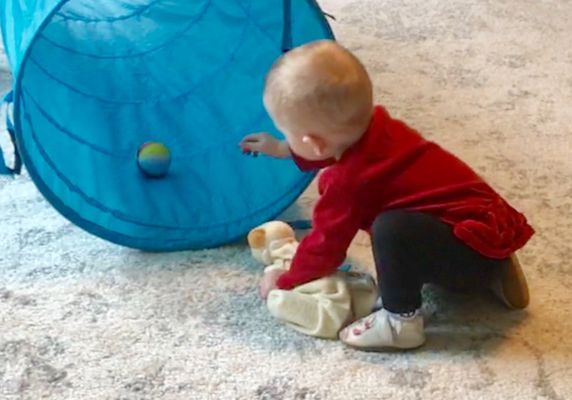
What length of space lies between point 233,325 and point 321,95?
342 mm

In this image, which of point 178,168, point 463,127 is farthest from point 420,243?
point 463,127

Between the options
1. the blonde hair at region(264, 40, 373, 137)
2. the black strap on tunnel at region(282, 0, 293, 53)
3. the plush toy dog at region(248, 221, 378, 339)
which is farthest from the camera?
the black strap on tunnel at region(282, 0, 293, 53)

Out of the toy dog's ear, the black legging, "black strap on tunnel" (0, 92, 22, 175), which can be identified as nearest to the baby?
the black legging

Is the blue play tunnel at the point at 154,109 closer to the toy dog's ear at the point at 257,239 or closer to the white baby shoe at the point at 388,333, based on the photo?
the toy dog's ear at the point at 257,239

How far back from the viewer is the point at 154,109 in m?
1.76

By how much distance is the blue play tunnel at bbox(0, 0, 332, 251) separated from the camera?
1464 millimetres

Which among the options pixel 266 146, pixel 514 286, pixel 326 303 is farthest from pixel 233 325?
pixel 514 286

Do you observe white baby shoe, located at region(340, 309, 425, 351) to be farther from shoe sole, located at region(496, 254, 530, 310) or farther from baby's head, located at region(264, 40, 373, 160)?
baby's head, located at region(264, 40, 373, 160)

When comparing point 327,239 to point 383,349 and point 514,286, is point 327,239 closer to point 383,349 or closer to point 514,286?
point 383,349

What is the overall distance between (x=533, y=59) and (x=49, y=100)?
1082 millimetres

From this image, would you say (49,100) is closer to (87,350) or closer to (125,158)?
(125,158)

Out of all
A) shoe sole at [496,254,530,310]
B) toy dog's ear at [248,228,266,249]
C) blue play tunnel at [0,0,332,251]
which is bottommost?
shoe sole at [496,254,530,310]

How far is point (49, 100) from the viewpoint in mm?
1646

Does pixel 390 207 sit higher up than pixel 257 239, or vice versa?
pixel 390 207
